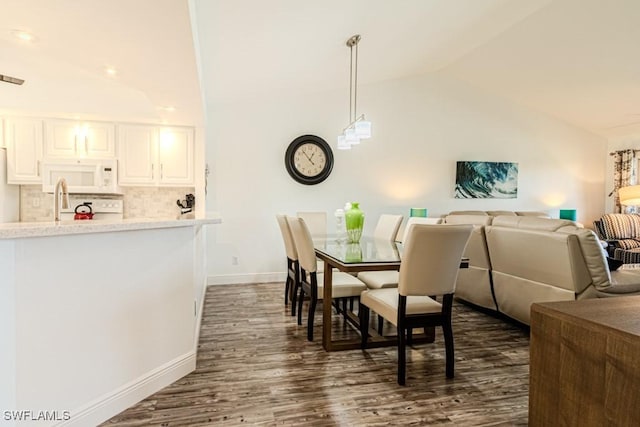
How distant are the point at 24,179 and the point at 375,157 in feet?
15.4

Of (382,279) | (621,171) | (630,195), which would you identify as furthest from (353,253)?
(621,171)

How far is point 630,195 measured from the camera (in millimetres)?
6309

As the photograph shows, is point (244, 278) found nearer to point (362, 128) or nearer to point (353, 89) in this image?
point (362, 128)

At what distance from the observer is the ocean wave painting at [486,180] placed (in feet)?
20.9

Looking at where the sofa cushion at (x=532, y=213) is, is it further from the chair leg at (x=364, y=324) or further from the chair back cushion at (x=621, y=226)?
the chair leg at (x=364, y=324)

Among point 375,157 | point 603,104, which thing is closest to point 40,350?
point 375,157

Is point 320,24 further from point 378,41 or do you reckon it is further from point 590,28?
point 590,28

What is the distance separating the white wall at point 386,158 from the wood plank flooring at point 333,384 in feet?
6.97

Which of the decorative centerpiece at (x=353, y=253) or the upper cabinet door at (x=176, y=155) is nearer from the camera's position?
the decorative centerpiece at (x=353, y=253)

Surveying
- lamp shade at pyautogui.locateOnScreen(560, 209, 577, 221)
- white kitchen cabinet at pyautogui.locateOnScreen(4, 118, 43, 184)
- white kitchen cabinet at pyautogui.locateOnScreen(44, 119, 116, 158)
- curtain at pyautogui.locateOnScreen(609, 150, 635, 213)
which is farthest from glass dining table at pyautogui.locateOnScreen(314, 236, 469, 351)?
curtain at pyautogui.locateOnScreen(609, 150, 635, 213)

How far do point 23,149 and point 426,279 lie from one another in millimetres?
4587

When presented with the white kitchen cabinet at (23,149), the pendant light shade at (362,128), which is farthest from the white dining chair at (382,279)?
the white kitchen cabinet at (23,149)

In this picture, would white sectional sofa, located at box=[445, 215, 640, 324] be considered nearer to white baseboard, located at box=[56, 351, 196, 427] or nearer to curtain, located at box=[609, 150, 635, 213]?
white baseboard, located at box=[56, 351, 196, 427]

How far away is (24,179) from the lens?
162 inches
